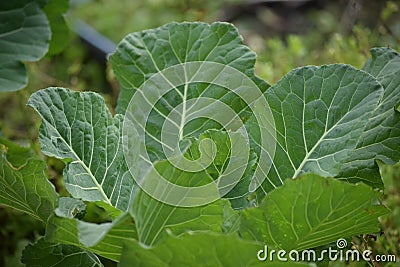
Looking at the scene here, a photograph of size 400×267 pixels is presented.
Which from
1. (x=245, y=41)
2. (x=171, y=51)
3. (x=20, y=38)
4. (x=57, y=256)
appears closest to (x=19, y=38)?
(x=20, y=38)

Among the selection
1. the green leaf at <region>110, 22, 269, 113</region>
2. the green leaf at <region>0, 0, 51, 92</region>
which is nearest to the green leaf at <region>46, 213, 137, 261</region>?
the green leaf at <region>110, 22, 269, 113</region>

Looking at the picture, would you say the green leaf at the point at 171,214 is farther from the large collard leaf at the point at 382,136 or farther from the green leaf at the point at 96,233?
the large collard leaf at the point at 382,136

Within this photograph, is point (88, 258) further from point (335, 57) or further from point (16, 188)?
point (335, 57)

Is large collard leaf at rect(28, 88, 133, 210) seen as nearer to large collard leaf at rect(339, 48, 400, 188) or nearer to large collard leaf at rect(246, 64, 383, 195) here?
large collard leaf at rect(246, 64, 383, 195)

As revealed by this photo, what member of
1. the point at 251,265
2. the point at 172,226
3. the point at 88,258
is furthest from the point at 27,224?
the point at 251,265

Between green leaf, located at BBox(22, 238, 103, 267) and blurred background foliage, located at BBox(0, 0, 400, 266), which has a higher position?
green leaf, located at BBox(22, 238, 103, 267)

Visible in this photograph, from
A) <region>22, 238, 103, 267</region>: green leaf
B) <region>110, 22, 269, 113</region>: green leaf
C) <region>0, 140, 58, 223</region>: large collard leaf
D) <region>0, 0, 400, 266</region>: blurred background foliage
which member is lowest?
<region>0, 0, 400, 266</region>: blurred background foliage
